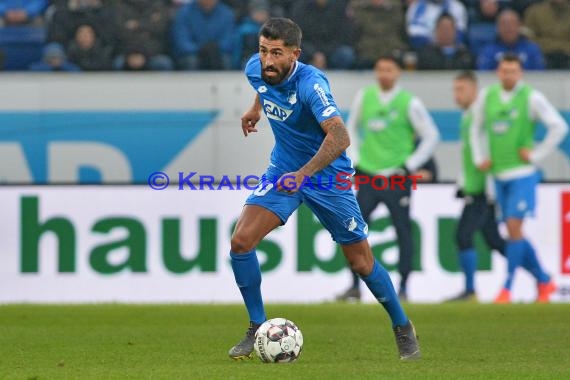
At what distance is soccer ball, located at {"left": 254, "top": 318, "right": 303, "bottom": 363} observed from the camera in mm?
7492

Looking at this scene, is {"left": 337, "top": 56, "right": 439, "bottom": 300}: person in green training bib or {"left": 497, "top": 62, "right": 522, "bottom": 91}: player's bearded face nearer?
{"left": 497, "top": 62, "right": 522, "bottom": 91}: player's bearded face

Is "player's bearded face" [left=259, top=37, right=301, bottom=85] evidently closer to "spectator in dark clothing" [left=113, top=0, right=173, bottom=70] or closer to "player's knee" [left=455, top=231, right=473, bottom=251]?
"player's knee" [left=455, top=231, right=473, bottom=251]

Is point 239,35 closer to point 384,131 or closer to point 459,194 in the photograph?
point 384,131

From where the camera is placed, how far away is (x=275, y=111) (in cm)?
783

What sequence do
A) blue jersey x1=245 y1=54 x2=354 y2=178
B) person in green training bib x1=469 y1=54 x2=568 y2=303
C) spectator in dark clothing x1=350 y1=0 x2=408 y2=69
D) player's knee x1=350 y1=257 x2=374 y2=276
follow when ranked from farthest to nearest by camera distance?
spectator in dark clothing x1=350 y1=0 x2=408 y2=69 < person in green training bib x1=469 y1=54 x2=568 y2=303 < player's knee x1=350 y1=257 x2=374 y2=276 < blue jersey x1=245 y1=54 x2=354 y2=178

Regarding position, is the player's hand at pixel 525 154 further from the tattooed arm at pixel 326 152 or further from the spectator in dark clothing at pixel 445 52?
the tattooed arm at pixel 326 152

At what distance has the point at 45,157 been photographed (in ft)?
50.0

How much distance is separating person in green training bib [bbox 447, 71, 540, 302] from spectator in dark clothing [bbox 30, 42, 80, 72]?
15.7 feet

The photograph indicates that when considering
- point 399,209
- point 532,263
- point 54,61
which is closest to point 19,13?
point 54,61

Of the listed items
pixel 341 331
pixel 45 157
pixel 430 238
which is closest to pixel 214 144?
pixel 45 157

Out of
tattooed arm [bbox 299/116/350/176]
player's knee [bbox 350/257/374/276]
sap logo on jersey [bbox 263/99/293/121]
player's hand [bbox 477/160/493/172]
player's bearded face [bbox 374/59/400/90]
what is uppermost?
sap logo on jersey [bbox 263/99/293/121]

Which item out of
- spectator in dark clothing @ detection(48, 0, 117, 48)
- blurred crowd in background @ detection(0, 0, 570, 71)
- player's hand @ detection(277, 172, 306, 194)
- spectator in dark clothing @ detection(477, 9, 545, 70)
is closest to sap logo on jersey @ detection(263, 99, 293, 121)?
player's hand @ detection(277, 172, 306, 194)

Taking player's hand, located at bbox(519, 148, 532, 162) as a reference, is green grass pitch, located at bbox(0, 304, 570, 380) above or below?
below

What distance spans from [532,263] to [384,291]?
6138 millimetres
